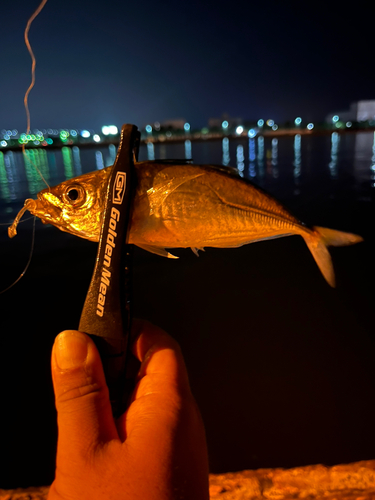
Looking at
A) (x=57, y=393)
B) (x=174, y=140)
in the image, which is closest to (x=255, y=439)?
(x=57, y=393)

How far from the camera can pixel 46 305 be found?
555 centimetres

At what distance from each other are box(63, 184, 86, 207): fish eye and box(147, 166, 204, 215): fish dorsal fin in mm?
353

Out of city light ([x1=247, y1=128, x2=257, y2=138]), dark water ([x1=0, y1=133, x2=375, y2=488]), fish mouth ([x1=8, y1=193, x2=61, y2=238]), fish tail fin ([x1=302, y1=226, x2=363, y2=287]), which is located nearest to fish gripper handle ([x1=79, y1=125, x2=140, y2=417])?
fish mouth ([x1=8, y1=193, x2=61, y2=238])

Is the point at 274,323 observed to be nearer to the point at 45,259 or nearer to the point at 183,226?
the point at 183,226

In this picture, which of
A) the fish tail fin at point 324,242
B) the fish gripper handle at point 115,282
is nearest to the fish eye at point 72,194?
the fish gripper handle at point 115,282

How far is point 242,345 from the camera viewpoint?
4324 mm

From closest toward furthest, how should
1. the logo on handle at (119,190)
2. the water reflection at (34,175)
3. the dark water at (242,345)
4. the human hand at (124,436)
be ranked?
the human hand at (124,436) → the logo on handle at (119,190) → the water reflection at (34,175) → the dark water at (242,345)

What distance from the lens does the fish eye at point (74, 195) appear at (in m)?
1.39

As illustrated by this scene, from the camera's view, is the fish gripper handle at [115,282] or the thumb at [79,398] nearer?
the thumb at [79,398]

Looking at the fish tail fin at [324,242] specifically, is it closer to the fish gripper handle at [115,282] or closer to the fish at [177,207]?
the fish at [177,207]

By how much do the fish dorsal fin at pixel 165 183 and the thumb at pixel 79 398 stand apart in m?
0.73

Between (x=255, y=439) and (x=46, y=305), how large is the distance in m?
4.48

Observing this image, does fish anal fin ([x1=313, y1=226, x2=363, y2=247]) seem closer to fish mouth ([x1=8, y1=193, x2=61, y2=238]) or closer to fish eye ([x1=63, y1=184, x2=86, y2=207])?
fish eye ([x1=63, y1=184, x2=86, y2=207])

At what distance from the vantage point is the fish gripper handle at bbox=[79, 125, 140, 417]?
1.31 m
